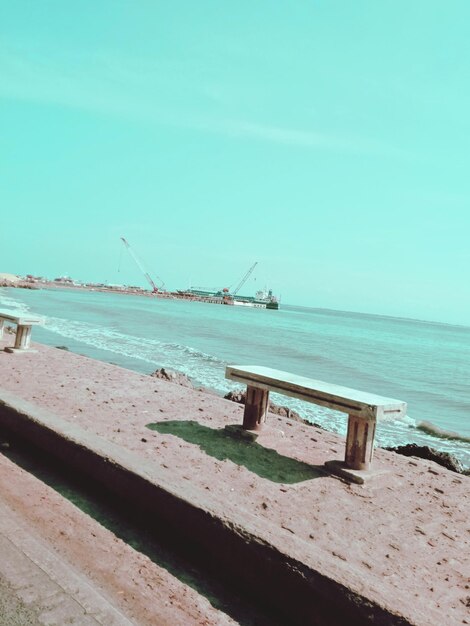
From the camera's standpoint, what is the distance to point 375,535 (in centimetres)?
312

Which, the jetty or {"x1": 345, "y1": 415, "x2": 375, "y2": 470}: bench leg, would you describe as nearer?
the jetty

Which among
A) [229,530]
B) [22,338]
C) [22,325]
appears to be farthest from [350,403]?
[22,338]

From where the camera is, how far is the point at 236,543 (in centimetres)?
254

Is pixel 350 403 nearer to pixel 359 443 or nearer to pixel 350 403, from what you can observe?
pixel 350 403

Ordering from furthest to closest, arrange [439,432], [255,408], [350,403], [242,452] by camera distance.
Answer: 1. [439,432]
2. [255,408]
3. [242,452]
4. [350,403]

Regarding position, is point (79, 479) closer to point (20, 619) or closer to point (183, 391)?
point (20, 619)

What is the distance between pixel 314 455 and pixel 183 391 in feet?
10.0

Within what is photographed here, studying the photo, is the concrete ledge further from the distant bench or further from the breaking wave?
the breaking wave

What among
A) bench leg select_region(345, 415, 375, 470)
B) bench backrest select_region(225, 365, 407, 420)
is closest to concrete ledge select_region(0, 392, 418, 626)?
bench backrest select_region(225, 365, 407, 420)

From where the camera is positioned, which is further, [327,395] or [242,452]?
[242,452]

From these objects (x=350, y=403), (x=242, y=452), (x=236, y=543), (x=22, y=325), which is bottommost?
(x=242, y=452)

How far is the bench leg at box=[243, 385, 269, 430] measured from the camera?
5.06 metres

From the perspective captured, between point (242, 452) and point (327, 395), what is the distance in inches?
39.1

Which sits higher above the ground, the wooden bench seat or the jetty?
the wooden bench seat
